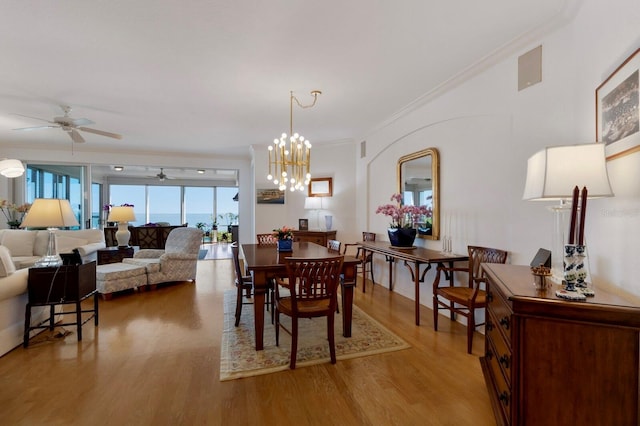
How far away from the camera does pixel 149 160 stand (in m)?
7.14

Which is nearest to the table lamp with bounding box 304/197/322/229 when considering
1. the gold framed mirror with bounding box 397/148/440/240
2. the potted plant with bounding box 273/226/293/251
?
the gold framed mirror with bounding box 397/148/440/240

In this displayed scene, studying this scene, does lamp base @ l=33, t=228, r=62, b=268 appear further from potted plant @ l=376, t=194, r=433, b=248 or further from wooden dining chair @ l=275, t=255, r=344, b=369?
potted plant @ l=376, t=194, r=433, b=248

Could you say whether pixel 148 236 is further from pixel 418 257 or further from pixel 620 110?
pixel 620 110

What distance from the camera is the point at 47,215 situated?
2879 mm

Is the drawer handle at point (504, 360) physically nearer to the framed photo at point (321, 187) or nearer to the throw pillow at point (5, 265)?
the throw pillow at point (5, 265)

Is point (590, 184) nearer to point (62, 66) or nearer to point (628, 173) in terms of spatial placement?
point (628, 173)

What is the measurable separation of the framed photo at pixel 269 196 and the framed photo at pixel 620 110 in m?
5.42

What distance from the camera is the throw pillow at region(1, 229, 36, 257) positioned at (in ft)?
16.8

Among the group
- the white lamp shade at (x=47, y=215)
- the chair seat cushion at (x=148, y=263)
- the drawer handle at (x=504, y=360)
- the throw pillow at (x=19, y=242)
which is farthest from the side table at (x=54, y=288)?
the drawer handle at (x=504, y=360)

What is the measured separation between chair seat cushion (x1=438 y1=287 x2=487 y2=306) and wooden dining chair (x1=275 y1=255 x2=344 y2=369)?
46.2 inches

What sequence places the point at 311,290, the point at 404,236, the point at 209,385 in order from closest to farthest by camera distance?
the point at 209,385 < the point at 311,290 < the point at 404,236

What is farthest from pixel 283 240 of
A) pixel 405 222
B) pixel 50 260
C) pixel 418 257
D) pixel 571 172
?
pixel 571 172

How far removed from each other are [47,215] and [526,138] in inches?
175

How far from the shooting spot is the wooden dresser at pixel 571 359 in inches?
47.1
